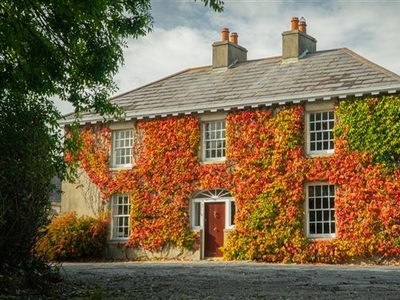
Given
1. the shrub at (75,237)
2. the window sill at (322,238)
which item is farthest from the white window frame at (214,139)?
the shrub at (75,237)

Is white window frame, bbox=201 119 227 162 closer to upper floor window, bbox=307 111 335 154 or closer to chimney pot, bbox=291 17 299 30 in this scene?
upper floor window, bbox=307 111 335 154

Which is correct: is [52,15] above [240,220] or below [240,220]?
above

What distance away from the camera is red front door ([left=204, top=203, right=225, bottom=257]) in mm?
25158

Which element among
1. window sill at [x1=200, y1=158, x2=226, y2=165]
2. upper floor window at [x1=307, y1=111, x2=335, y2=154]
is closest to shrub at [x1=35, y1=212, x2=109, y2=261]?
window sill at [x1=200, y1=158, x2=226, y2=165]

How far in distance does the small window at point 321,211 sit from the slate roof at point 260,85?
3180 millimetres

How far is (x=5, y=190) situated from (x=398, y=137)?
14259 millimetres

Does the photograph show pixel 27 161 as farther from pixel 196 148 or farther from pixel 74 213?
pixel 74 213

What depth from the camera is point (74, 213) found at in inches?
1088

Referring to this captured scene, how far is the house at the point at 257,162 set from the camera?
22.5 meters

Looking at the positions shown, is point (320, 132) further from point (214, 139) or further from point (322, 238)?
point (214, 139)

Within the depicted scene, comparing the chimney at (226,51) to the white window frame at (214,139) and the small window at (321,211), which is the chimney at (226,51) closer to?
the white window frame at (214,139)

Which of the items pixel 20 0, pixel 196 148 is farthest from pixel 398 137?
pixel 20 0

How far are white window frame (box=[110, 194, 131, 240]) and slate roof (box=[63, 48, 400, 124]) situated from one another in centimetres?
332

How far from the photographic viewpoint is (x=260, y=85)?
85.1 feet
